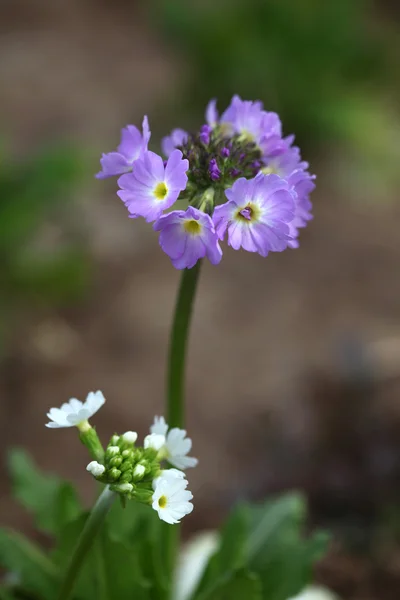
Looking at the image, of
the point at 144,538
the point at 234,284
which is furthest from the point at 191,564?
the point at 234,284

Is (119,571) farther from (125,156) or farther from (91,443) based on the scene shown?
(125,156)

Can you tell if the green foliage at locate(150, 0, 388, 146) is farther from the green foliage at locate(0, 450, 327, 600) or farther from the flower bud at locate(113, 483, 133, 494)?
the flower bud at locate(113, 483, 133, 494)

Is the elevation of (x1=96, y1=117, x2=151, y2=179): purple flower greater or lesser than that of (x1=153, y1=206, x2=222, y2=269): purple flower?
greater

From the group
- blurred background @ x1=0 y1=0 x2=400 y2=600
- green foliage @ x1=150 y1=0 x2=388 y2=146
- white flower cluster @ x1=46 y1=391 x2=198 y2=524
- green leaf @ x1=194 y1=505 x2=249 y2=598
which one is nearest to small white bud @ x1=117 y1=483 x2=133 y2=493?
white flower cluster @ x1=46 y1=391 x2=198 y2=524

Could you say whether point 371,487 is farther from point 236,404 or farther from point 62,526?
point 62,526

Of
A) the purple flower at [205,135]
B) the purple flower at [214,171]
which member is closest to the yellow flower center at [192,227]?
the purple flower at [214,171]
